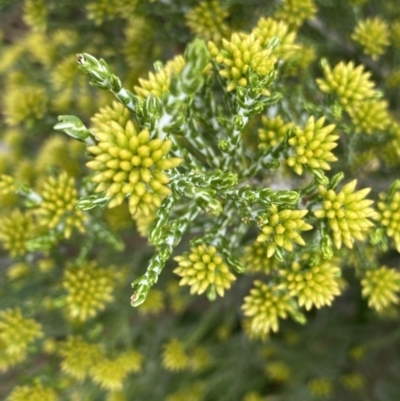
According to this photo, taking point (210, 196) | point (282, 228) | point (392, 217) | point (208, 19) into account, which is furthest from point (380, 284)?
point (208, 19)

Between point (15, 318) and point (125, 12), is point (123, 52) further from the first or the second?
point (15, 318)

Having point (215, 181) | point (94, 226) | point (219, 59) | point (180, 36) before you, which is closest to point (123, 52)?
point (180, 36)

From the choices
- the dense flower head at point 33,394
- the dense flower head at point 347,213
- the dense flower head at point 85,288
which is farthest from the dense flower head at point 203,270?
the dense flower head at point 33,394

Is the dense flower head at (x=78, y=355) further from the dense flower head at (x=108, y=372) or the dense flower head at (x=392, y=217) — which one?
the dense flower head at (x=392, y=217)

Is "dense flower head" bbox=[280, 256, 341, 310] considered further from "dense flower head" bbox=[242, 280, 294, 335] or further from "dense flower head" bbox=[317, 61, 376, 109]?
"dense flower head" bbox=[317, 61, 376, 109]

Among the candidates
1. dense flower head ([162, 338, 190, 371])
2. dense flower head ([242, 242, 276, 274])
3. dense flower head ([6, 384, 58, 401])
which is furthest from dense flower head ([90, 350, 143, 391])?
dense flower head ([242, 242, 276, 274])

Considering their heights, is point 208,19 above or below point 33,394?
above

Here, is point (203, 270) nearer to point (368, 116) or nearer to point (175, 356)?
point (368, 116)
